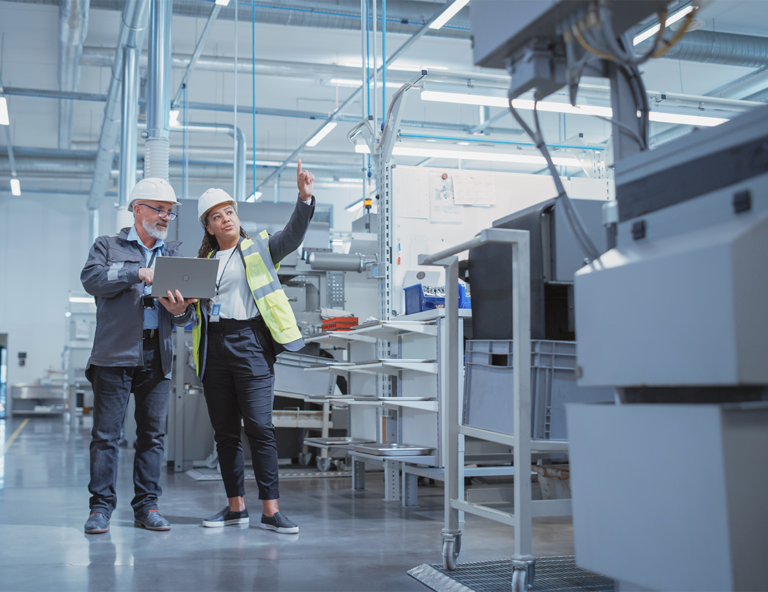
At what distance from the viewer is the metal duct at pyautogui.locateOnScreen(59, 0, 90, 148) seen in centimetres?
638

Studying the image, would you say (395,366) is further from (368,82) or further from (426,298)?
(368,82)

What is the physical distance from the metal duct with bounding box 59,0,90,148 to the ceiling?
205mm

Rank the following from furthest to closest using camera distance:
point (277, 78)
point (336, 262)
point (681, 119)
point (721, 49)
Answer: point (277, 78) < point (721, 49) < point (336, 262) < point (681, 119)

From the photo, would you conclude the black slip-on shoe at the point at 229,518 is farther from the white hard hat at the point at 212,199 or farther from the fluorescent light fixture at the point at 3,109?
the fluorescent light fixture at the point at 3,109

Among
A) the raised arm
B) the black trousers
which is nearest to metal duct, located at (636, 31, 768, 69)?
the raised arm

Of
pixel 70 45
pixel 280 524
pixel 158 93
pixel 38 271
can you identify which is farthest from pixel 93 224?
pixel 280 524

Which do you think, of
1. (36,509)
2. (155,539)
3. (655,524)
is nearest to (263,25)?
(36,509)

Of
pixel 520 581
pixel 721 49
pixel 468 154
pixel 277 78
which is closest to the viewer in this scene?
pixel 520 581

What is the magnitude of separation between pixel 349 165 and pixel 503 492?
9483 millimetres

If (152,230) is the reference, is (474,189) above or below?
above

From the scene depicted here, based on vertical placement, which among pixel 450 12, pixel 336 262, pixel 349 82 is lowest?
pixel 336 262

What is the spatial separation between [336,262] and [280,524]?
103 inches

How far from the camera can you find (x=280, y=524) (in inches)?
110

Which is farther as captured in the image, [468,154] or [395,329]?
[468,154]
